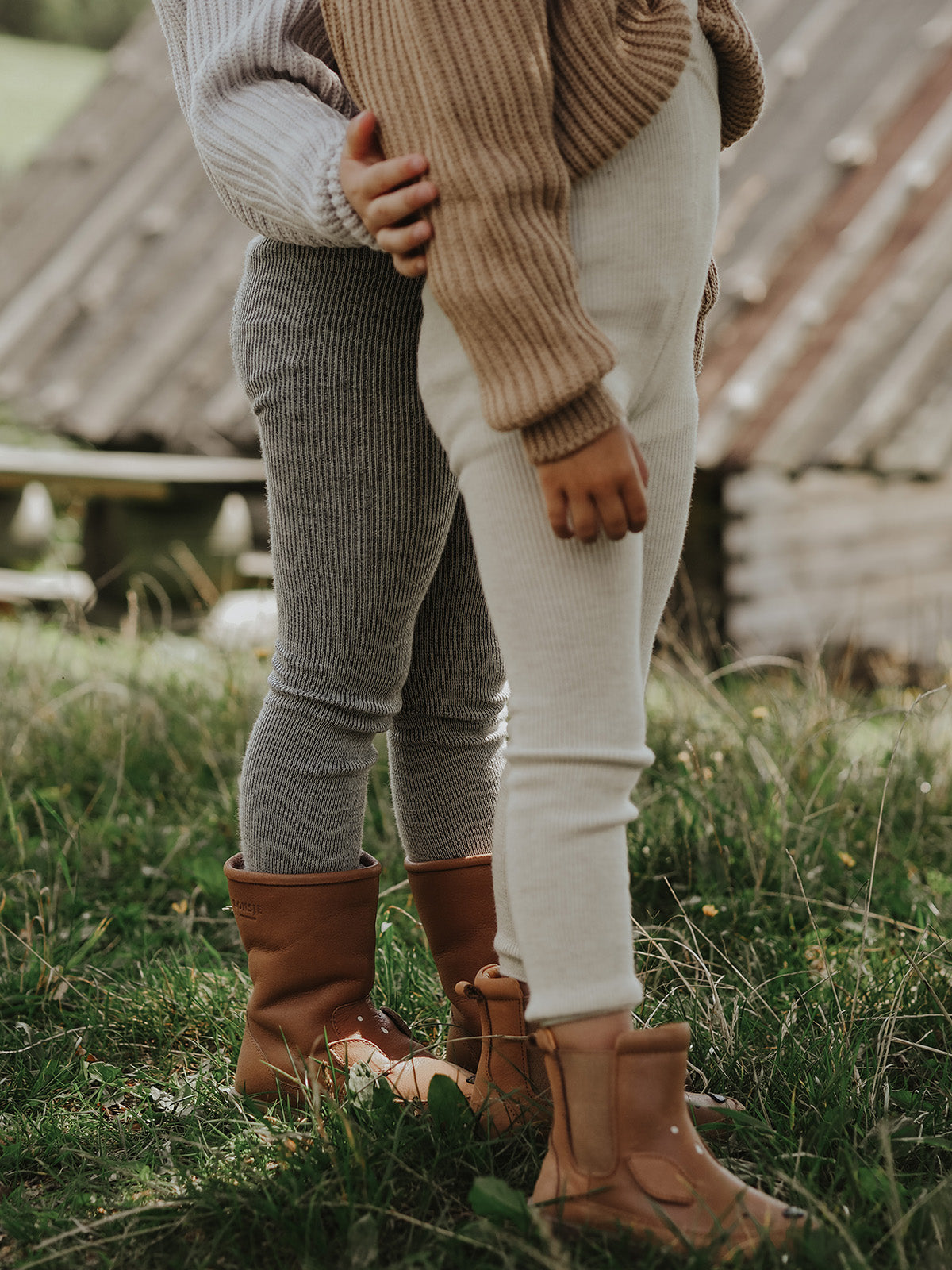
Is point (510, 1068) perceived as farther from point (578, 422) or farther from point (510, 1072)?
point (578, 422)

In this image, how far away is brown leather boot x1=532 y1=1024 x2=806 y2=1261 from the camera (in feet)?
3.87

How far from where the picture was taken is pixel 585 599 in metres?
1.23

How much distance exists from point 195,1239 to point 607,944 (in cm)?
55

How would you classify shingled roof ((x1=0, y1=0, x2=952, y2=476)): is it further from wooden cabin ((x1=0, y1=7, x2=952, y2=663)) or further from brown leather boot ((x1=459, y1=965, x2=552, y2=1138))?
brown leather boot ((x1=459, y1=965, x2=552, y2=1138))

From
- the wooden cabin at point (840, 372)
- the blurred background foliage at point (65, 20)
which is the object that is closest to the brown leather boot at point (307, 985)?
the wooden cabin at point (840, 372)

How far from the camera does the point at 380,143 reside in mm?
1241

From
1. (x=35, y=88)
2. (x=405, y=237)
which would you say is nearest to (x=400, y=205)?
(x=405, y=237)

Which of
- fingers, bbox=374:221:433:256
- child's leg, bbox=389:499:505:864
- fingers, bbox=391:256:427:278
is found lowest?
child's leg, bbox=389:499:505:864

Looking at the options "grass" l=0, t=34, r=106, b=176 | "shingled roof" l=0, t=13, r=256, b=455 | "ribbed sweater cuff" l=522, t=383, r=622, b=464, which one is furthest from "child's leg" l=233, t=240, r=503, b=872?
"grass" l=0, t=34, r=106, b=176

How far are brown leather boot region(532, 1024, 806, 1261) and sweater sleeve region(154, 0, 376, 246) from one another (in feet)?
2.90

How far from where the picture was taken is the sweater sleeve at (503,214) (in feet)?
3.78

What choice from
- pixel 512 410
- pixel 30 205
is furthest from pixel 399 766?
pixel 30 205

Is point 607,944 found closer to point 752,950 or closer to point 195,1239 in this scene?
point 195,1239

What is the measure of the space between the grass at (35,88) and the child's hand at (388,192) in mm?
16174
